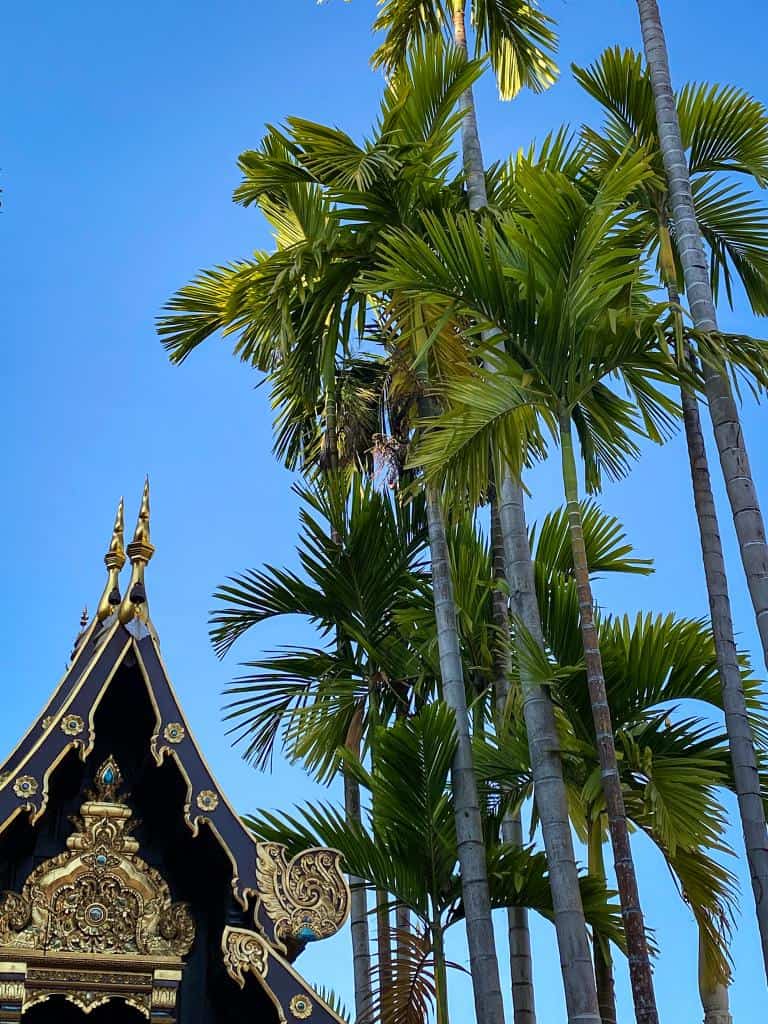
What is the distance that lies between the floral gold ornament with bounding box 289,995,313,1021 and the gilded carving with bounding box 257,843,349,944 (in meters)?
0.25

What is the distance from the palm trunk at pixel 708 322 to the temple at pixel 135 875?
3533 millimetres

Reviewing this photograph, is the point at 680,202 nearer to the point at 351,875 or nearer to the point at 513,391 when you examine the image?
the point at 513,391

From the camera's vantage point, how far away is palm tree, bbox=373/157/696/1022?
8.63 meters

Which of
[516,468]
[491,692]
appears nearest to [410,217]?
[516,468]

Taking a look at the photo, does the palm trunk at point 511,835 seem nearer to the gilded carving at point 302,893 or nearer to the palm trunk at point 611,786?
the palm trunk at point 611,786

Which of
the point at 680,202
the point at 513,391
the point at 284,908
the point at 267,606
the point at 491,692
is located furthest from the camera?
the point at 491,692

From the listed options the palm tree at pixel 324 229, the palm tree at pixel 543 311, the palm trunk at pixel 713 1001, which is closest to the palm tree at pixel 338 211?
the palm tree at pixel 324 229

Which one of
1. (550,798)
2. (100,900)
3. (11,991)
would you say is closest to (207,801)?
(100,900)

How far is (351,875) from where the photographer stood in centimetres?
938

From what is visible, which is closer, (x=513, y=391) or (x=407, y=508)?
(x=513, y=391)

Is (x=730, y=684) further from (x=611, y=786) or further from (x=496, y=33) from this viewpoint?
(x=496, y=33)

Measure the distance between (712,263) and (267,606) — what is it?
15.2ft

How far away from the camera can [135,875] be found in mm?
6562

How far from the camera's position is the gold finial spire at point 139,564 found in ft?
22.0
